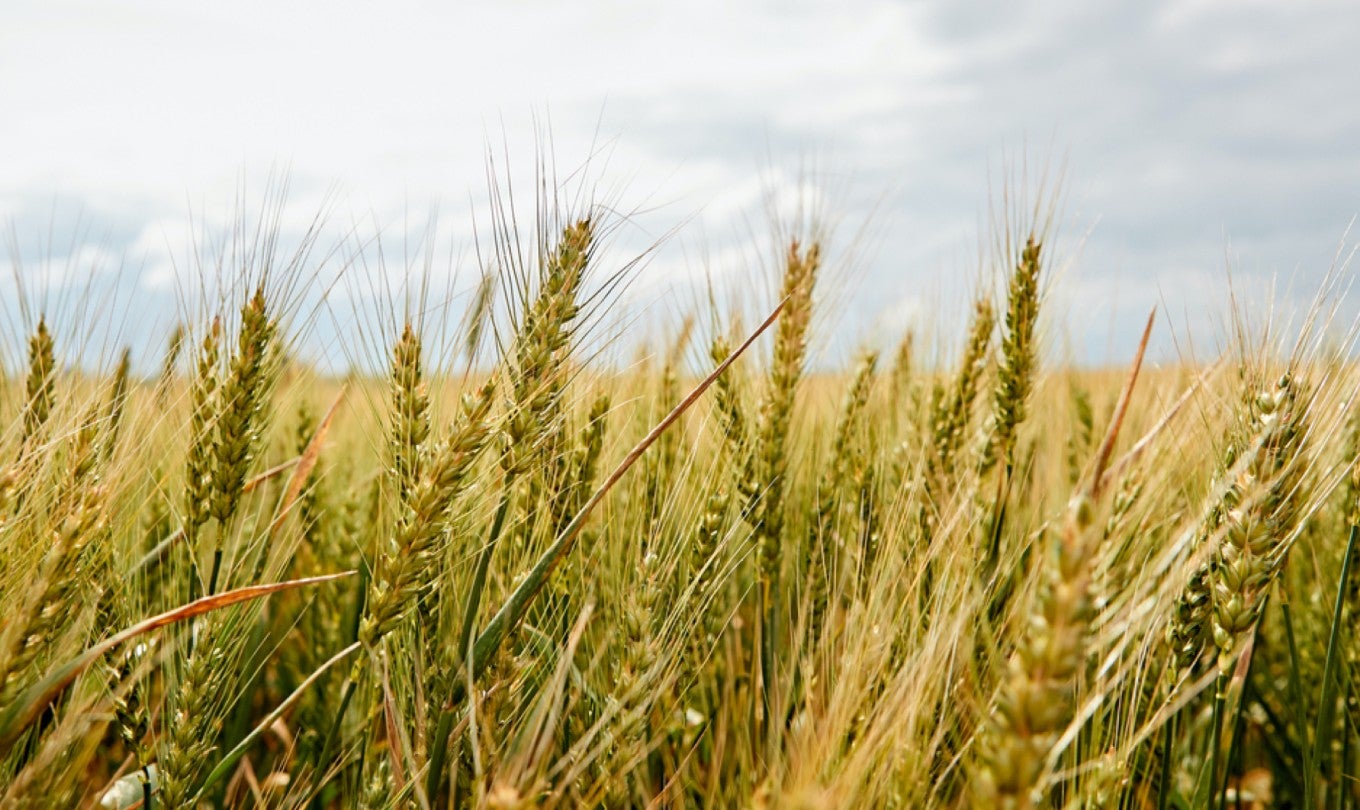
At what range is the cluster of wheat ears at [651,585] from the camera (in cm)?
113

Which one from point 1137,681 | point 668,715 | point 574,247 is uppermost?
point 574,247

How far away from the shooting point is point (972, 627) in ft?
4.56

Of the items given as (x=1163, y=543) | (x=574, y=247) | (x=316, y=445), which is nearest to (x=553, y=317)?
(x=574, y=247)

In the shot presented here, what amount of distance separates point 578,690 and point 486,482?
0.36m

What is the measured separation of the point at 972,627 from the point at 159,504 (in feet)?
7.25

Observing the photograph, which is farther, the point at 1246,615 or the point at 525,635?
the point at 525,635

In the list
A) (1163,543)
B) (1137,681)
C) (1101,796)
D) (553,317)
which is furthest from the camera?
(1163,543)

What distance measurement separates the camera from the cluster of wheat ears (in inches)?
44.6

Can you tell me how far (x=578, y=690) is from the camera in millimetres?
1438

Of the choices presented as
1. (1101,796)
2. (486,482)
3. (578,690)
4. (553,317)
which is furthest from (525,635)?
(1101,796)

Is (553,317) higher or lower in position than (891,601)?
higher

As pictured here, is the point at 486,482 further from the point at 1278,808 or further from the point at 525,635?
the point at 1278,808

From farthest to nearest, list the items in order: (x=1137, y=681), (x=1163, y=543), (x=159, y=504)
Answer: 1. (x=159, y=504)
2. (x=1163, y=543)
3. (x=1137, y=681)

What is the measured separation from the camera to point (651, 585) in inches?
53.4
